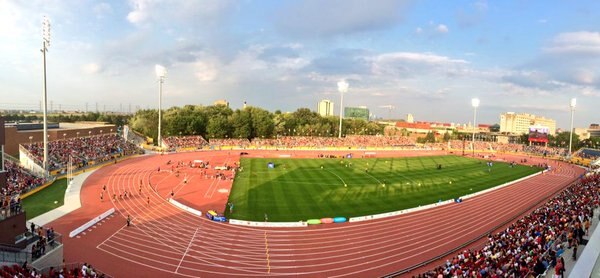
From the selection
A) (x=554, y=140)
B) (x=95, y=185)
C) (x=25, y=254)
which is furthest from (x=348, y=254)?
(x=554, y=140)

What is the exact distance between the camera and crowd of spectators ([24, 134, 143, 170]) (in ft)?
141

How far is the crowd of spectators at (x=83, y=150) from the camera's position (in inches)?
1698

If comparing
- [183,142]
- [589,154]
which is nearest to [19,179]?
[183,142]

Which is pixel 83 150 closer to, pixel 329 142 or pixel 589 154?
pixel 329 142

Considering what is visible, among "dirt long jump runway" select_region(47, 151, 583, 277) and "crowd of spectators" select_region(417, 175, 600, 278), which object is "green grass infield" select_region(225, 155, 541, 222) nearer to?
"dirt long jump runway" select_region(47, 151, 583, 277)

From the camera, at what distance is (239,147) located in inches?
3027

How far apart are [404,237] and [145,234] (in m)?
17.3

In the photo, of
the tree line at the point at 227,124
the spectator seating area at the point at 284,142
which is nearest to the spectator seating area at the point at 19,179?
the spectator seating area at the point at 284,142

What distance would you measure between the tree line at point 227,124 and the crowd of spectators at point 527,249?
70.8 metres

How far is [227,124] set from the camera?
87.0 meters

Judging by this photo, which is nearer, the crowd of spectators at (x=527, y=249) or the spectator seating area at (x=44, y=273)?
the spectator seating area at (x=44, y=273)

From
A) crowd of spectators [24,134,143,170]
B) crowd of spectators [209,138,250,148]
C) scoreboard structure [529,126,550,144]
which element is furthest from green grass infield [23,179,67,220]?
scoreboard structure [529,126,550,144]

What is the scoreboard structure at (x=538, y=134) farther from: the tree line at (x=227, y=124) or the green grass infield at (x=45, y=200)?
the green grass infield at (x=45, y=200)

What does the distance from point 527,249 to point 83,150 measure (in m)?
53.8
